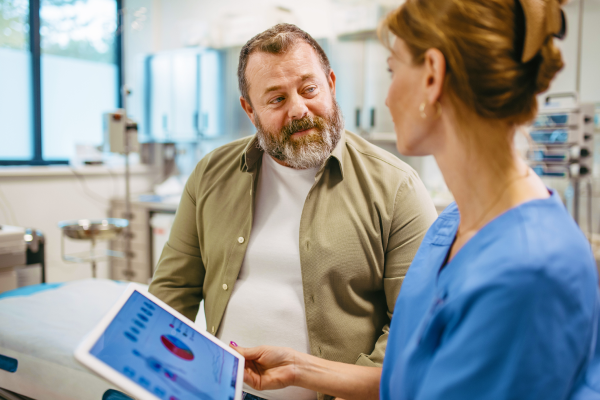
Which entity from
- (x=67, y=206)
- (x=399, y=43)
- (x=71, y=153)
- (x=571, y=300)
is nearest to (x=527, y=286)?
(x=571, y=300)

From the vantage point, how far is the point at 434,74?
0.63 meters

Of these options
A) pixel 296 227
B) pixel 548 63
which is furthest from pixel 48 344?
pixel 548 63

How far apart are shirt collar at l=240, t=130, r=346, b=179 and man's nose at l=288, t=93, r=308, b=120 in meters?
0.13

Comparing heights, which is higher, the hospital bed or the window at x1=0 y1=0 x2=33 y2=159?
the window at x1=0 y1=0 x2=33 y2=159

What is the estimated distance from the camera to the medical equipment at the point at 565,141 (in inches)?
94.4

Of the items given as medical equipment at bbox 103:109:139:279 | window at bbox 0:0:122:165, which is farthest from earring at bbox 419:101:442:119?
window at bbox 0:0:122:165

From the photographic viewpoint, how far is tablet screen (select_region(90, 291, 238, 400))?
61 centimetres

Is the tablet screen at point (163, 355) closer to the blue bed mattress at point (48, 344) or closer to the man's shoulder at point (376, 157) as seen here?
the blue bed mattress at point (48, 344)

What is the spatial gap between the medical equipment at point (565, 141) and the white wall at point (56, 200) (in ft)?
10.8

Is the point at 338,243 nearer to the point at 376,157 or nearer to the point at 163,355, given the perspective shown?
the point at 376,157

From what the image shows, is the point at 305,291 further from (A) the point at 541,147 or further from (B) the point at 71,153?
(B) the point at 71,153

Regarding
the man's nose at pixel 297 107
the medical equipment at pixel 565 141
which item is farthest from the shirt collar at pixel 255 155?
the medical equipment at pixel 565 141

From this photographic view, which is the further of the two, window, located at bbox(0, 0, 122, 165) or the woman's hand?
window, located at bbox(0, 0, 122, 165)

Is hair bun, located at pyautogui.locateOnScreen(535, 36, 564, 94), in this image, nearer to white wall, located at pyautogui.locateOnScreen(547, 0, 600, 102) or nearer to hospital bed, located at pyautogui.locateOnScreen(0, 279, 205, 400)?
hospital bed, located at pyautogui.locateOnScreen(0, 279, 205, 400)
